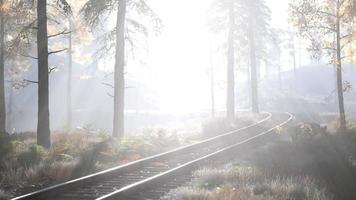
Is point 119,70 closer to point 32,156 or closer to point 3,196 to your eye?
point 32,156

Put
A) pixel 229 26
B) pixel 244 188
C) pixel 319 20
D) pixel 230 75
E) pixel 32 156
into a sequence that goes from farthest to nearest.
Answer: pixel 229 26
pixel 230 75
pixel 319 20
pixel 32 156
pixel 244 188

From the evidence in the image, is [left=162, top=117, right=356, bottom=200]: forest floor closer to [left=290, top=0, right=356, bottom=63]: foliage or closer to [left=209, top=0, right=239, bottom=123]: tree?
[left=290, top=0, right=356, bottom=63]: foliage

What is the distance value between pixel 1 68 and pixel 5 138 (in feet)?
21.8

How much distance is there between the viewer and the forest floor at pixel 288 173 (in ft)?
28.2

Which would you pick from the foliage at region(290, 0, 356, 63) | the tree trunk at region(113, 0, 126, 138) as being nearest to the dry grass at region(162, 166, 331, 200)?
the tree trunk at region(113, 0, 126, 138)

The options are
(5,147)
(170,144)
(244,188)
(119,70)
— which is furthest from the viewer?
(119,70)

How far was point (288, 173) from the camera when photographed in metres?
10.7

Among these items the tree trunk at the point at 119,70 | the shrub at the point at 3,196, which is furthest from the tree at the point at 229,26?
the shrub at the point at 3,196

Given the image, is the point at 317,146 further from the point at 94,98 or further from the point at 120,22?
the point at 94,98

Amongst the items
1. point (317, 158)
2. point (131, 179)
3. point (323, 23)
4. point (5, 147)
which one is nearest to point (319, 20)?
point (323, 23)

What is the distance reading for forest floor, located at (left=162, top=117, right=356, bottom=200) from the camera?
859 centimetres

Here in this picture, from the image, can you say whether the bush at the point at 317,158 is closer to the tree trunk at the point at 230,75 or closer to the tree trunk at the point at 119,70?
the tree trunk at the point at 119,70

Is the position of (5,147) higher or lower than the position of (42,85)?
lower

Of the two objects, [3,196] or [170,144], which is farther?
[170,144]
